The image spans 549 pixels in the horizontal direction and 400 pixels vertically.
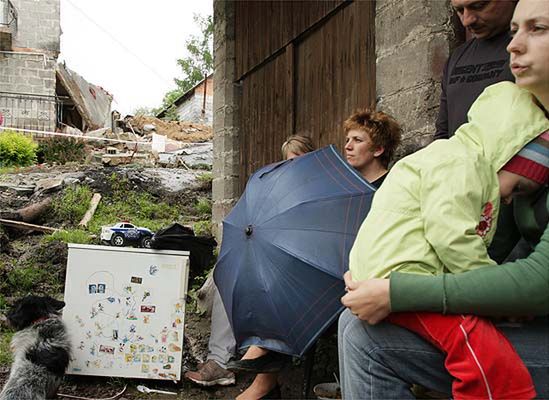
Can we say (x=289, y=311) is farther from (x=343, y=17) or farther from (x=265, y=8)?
(x=265, y=8)

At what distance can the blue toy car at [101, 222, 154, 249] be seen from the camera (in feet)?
17.3

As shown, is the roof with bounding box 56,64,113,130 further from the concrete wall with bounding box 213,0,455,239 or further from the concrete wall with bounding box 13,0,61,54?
the concrete wall with bounding box 213,0,455,239

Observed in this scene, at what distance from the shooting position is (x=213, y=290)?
17.0ft

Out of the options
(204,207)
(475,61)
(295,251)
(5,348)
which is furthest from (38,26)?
(475,61)

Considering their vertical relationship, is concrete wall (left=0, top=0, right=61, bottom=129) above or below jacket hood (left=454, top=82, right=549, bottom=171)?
above

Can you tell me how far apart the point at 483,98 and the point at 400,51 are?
1.82 meters

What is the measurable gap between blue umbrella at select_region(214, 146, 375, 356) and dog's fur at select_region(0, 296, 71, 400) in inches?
57.8

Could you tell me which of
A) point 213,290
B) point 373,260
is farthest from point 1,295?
point 373,260

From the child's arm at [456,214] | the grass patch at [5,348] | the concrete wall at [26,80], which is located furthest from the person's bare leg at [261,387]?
the concrete wall at [26,80]

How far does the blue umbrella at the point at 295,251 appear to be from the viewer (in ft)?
8.30

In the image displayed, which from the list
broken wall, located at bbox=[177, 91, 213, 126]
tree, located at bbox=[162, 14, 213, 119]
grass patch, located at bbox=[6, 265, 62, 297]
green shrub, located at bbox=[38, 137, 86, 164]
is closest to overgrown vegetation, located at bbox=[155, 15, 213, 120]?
tree, located at bbox=[162, 14, 213, 119]

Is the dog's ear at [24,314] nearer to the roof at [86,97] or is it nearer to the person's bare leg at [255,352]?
the person's bare leg at [255,352]

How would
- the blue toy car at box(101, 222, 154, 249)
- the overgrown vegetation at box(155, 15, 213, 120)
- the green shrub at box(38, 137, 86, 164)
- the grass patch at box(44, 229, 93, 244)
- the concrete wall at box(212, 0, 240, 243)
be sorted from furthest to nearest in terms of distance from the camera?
the overgrown vegetation at box(155, 15, 213, 120) < the green shrub at box(38, 137, 86, 164) < the grass patch at box(44, 229, 93, 244) < the concrete wall at box(212, 0, 240, 243) < the blue toy car at box(101, 222, 154, 249)

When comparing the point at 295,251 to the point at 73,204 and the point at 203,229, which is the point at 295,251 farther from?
the point at 73,204
